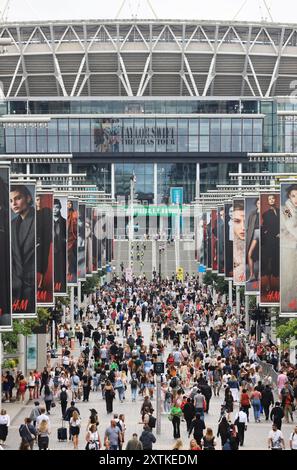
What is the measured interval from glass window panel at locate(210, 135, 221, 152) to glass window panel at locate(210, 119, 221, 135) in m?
0.44

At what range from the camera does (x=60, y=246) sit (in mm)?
40719

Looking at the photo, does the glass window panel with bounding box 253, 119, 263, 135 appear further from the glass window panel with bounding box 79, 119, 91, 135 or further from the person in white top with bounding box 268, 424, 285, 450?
the person in white top with bounding box 268, 424, 285, 450

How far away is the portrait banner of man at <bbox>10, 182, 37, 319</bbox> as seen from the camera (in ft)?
96.6

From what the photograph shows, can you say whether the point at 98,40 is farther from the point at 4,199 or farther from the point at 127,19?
the point at 4,199

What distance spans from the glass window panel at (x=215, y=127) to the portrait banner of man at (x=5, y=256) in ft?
382

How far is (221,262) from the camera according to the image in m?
56.4

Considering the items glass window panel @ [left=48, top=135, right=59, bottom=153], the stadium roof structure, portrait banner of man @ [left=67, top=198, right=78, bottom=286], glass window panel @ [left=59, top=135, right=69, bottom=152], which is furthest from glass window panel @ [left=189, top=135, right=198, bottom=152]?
portrait banner of man @ [left=67, top=198, right=78, bottom=286]

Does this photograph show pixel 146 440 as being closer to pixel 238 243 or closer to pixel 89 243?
pixel 238 243

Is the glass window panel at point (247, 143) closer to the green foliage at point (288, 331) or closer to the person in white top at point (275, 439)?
the green foliage at point (288, 331)

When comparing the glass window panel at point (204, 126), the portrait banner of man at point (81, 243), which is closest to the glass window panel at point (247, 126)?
the glass window panel at point (204, 126)

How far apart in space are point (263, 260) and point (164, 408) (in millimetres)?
4491

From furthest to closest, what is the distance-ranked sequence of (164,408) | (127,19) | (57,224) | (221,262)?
(127,19) < (221,262) < (57,224) < (164,408)
